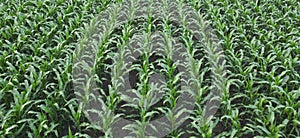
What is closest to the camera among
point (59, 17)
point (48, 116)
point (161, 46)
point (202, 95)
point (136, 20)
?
point (48, 116)

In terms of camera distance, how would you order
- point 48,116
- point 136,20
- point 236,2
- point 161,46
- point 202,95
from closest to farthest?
point 48,116 → point 202,95 → point 161,46 → point 136,20 → point 236,2

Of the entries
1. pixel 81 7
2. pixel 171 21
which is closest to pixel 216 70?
pixel 171 21

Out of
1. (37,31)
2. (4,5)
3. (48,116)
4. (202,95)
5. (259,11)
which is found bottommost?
Answer: (202,95)

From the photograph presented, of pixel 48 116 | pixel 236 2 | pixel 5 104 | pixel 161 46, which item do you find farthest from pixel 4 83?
pixel 236 2

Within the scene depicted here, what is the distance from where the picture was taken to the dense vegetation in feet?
13.0

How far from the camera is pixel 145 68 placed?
15.6 ft

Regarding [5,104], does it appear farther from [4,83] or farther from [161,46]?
[161,46]

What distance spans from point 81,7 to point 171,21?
4.84 ft

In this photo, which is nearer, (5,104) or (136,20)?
(5,104)

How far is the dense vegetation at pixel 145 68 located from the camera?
3969 millimetres

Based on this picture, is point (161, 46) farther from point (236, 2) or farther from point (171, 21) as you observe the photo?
point (236, 2)

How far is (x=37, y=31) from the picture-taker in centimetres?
559

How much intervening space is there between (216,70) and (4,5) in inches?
141

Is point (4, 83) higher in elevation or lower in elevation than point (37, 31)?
lower
